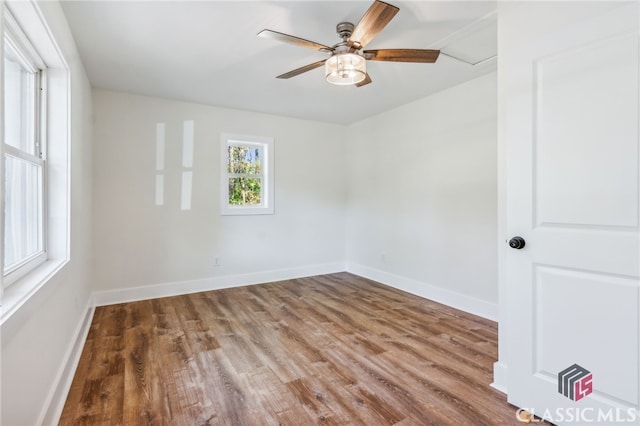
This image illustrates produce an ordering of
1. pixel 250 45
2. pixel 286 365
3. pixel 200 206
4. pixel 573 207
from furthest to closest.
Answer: pixel 200 206
pixel 250 45
pixel 286 365
pixel 573 207

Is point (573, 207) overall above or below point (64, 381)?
above

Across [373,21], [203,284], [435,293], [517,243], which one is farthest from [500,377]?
[203,284]

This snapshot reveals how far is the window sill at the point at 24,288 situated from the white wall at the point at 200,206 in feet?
6.01

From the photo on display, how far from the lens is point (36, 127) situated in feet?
6.39

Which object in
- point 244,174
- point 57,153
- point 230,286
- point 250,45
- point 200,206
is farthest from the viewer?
point 244,174

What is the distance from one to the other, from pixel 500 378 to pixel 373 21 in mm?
2253

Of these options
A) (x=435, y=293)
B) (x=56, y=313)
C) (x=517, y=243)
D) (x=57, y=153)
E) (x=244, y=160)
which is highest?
(x=244, y=160)

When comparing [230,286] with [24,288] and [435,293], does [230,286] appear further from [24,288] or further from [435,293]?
[24,288]

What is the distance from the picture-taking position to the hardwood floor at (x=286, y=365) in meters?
1.71

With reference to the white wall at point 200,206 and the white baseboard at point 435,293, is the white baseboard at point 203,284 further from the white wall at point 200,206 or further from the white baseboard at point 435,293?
the white baseboard at point 435,293

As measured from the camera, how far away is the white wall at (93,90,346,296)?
11.6 feet

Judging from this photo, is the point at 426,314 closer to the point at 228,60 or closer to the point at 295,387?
the point at 295,387

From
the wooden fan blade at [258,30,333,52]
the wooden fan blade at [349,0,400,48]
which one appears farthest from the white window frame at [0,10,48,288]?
the wooden fan blade at [349,0,400,48]

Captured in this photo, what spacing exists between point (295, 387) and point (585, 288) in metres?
1.67
